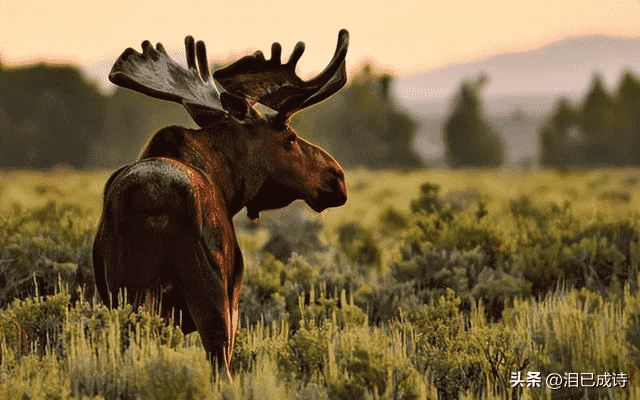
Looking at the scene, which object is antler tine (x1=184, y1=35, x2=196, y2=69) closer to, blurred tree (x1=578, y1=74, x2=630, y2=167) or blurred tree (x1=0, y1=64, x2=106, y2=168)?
blurred tree (x1=0, y1=64, x2=106, y2=168)

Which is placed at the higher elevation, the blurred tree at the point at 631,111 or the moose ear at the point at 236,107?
the blurred tree at the point at 631,111

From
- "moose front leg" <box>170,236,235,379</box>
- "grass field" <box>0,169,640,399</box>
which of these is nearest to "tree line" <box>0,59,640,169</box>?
"grass field" <box>0,169,640,399</box>

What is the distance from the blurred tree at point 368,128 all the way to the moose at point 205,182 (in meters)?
62.9

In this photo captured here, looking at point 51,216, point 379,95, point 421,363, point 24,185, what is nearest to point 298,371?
point 421,363

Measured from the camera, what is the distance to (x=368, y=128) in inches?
2854

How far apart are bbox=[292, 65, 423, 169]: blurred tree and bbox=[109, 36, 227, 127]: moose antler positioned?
62.8 meters

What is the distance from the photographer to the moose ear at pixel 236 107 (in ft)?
13.9

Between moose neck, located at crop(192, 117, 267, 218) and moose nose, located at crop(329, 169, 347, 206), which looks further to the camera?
moose nose, located at crop(329, 169, 347, 206)

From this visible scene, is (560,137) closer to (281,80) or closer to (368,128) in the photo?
(368,128)

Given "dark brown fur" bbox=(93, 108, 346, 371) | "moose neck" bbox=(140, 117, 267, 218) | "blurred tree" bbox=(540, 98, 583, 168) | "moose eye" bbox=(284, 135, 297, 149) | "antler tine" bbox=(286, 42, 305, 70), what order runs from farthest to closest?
1. "blurred tree" bbox=(540, 98, 583, 168)
2. "antler tine" bbox=(286, 42, 305, 70)
3. "moose eye" bbox=(284, 135, 297, 149)
4. "moose neck" bbox=(140, 117, 267, 218)
5. "dark brown fur" bbox=(93, 108, 346, 371)

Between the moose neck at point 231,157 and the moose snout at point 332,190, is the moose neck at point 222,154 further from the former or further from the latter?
the moose snout at point 332,190

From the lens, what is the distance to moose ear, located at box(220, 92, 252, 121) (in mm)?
4242

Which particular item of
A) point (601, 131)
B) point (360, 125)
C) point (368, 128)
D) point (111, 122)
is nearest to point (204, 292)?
point (111, 122)

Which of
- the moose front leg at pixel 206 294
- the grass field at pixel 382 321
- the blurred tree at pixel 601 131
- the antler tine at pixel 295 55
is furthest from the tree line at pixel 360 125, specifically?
the moose front leg at pixel 206 294
